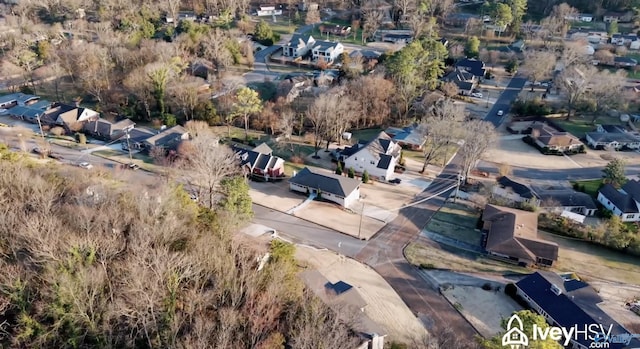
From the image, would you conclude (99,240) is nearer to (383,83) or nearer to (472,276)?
(472,276)

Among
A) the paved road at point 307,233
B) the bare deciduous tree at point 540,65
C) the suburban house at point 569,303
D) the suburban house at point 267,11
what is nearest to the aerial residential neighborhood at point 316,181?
the suburban house at point 569,303

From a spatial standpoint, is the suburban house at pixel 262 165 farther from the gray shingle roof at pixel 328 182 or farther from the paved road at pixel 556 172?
the paved road at pixel 556 172

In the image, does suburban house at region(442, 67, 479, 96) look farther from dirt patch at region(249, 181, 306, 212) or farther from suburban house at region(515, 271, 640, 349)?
suburban house at region(515, 271, 640, 349)

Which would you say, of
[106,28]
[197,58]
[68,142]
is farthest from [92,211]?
[106,28]

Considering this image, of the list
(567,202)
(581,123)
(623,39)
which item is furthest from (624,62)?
(567,202)

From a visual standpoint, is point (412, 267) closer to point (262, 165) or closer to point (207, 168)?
point (207, 168)

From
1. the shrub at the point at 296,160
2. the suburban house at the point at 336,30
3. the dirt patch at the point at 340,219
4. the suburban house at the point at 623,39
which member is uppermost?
the suburban house at the point at 623,39

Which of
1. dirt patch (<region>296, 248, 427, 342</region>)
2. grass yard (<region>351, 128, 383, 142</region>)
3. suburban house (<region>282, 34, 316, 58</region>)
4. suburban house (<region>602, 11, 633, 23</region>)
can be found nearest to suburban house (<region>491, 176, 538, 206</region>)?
dirt patch (<region>296, 248, 427, 342</region>)
